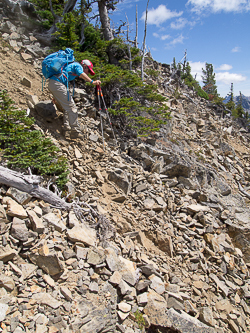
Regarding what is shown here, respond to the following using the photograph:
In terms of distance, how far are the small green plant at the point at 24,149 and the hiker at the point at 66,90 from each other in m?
1.45

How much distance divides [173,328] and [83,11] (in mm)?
14499

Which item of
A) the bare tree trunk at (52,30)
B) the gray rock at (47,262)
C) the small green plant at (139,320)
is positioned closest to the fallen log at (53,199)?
the gray rock at (47,262)

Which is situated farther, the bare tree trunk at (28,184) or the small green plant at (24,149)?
the small green plant at (24,149)

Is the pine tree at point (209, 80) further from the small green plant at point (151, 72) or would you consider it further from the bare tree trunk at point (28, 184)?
the bare tree trunk at point (28, 184)

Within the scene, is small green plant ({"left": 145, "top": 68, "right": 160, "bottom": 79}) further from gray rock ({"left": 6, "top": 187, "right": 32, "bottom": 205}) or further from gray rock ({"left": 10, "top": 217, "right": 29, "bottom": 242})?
gray rock ({"left": 10, "top": 217, "right": 29, "bottom": 242})

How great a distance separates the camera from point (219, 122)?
57.1 feet

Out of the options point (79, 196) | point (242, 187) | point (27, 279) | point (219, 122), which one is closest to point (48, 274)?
point (27, 279)

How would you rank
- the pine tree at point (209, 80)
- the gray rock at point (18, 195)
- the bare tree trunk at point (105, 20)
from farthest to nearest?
the pine tree at point (209, 80), the bare tree trunk at point (105, 20), the gray rock at point (18, 195)

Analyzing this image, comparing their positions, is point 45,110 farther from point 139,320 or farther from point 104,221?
point 139,320

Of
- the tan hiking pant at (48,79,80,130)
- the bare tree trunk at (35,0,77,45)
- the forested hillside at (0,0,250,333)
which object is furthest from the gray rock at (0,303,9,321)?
the bare tree trunk at (35,0,77,45)

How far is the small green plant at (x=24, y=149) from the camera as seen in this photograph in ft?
13.8

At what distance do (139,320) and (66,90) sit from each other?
19.6 feet

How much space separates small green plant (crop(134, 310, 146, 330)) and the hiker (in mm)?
4938

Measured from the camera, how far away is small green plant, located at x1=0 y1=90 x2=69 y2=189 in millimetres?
4207
